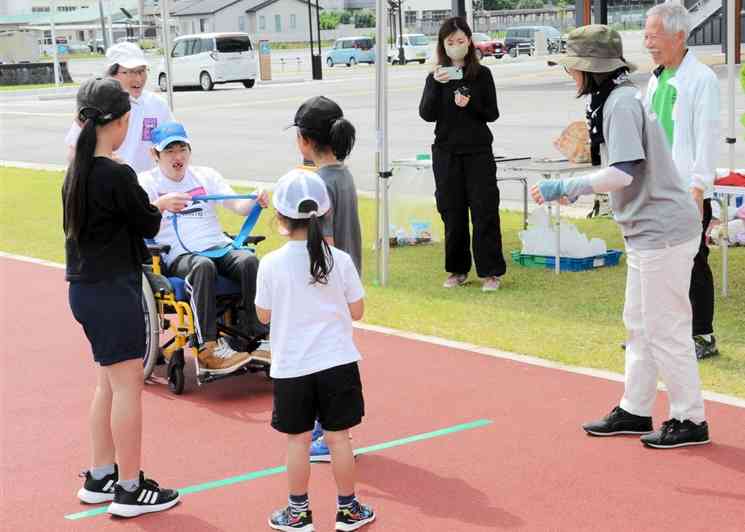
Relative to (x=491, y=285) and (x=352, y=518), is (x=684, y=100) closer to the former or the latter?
(x=491, y=285)

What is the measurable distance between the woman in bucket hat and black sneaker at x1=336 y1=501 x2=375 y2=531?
158 cm

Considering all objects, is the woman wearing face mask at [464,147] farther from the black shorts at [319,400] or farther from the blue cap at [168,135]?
the black shorts at [319,400]

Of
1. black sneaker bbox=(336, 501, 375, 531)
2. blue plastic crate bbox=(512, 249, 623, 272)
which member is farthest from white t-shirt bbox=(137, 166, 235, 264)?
blue plastic crate bbox=(512, 249, 623, 272)

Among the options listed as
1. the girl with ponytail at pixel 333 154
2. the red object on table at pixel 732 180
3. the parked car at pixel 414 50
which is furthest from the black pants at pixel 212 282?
the parked car at pixel 414 50

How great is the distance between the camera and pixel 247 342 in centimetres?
686

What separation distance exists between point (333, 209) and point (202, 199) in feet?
4.29

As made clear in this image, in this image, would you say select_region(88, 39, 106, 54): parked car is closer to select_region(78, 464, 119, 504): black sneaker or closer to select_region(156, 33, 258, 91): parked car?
select_region(156, 33, 258, 91): parked car

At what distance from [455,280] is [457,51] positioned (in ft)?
6.18

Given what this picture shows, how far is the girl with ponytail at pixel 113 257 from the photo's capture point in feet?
15.3

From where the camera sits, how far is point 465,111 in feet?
29.1

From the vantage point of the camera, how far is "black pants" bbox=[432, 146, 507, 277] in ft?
29.5

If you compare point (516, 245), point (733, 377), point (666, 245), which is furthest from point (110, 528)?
point (516, 245)

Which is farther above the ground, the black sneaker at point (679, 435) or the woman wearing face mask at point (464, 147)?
the woman wearing face mask at point (464, 147)

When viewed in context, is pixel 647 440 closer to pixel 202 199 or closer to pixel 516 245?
pixel 202 199
